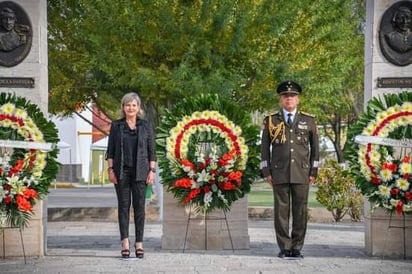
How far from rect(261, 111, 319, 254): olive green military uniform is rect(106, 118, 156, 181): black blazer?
1352 millimetres

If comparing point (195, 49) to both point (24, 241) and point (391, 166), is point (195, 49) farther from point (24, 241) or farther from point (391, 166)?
point (24, 241)

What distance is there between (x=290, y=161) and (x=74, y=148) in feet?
136

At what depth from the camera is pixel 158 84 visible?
59.9 ft

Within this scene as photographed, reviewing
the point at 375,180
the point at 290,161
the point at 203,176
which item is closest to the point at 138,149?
the point at 203,176

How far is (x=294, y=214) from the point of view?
11.1 meters

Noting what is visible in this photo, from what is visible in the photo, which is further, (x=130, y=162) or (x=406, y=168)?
(x=406, y=168)

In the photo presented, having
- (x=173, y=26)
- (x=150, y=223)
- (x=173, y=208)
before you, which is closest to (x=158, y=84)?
(x=173, y=26)

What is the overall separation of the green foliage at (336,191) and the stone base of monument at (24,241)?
7.67 metres

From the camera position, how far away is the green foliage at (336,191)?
17.7 m

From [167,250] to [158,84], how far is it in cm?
693

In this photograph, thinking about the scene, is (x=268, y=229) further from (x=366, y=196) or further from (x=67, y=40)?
(x=67, y=40)

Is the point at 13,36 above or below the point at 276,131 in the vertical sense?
above

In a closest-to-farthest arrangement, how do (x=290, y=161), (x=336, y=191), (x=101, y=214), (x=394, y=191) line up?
(x=290, y=161) → (x=394, y=191) → (x=336, y=191) → (x=101, y=214)

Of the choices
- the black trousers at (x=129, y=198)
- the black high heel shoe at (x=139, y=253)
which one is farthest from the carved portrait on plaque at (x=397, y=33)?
the black high heel shoe at (x=139, y=253)
